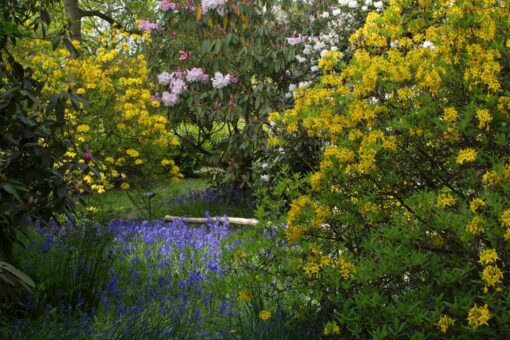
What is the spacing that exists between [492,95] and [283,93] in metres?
5.95

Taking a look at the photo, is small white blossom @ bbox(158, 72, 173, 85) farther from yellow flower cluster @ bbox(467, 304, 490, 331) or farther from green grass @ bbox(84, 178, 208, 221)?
yellow flower cluster @ bbox(467, 304, 490, 331)

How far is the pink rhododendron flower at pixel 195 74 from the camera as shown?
861cm

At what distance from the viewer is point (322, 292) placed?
123 inches

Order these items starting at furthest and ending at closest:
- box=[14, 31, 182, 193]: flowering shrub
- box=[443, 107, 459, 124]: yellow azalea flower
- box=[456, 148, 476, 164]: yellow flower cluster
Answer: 1. box=[14, 31, 182, 193]: flowering shrub
2. box=[443, 107, 459, 124]: yellow azalea flower
3. box=[456, 148, 476, 164]: yellow flower cluster

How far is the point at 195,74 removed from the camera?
8617mm

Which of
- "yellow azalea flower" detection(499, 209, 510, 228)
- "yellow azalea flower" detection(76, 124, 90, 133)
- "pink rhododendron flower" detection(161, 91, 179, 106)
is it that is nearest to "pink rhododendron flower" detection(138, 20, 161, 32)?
"pink rhododendron flower" detection(161, 91, 179, 106)

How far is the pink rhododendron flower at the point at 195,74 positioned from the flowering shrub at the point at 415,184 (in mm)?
5352

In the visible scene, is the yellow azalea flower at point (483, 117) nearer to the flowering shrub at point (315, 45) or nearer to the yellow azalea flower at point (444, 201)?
the yellow azalea flower at point (444, 201)

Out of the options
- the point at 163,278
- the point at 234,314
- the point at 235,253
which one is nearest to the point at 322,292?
the point at 235,253

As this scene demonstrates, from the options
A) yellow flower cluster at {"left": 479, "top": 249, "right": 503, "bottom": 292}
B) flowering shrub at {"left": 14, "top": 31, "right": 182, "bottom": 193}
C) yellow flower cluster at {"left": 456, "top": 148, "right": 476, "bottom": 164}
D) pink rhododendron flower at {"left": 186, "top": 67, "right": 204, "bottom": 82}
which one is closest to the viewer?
yellow flower cluster at {"left": 479, "top": 249, "right": 503, "bottom": 292}

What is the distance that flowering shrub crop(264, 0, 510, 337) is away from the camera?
2.60m

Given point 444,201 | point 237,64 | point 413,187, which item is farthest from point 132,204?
point 444,201

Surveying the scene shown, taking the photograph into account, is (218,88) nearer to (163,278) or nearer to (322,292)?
(163,278)

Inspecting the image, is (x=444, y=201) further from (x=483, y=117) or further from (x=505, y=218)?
(x=483, y=117)
